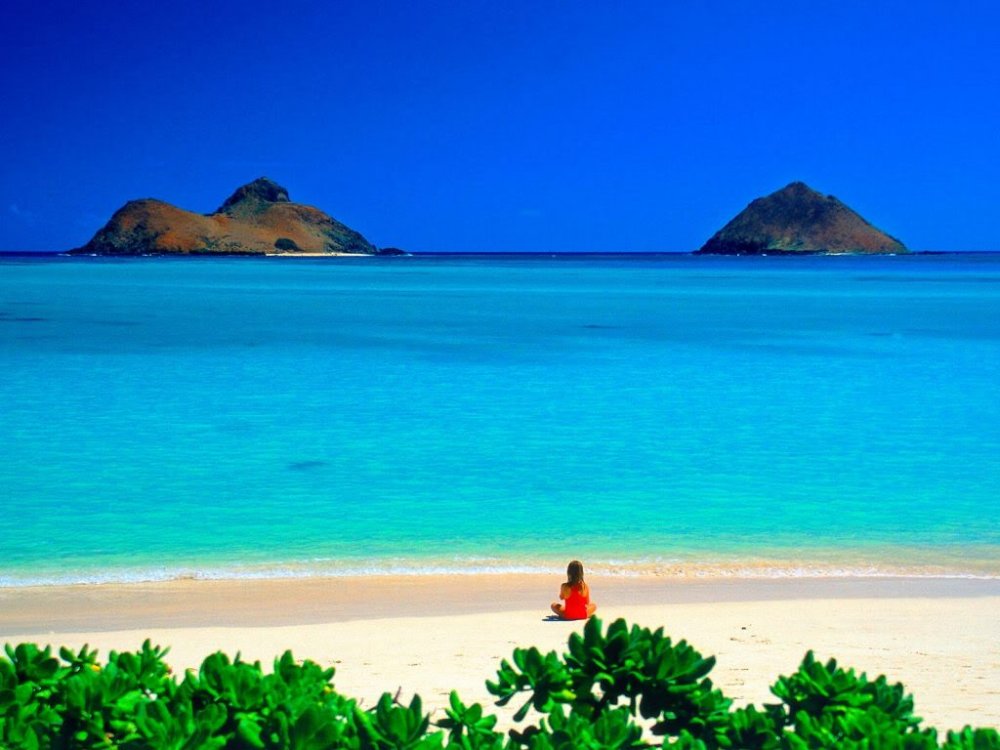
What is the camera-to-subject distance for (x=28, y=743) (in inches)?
116

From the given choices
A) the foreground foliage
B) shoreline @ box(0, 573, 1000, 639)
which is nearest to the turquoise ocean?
shoreline @ box(0, 573, 1000, 639)

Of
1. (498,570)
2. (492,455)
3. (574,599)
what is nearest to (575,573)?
(574,599)

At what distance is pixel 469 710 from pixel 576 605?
13.0ft

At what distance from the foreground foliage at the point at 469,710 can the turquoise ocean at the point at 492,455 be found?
549 centimetres

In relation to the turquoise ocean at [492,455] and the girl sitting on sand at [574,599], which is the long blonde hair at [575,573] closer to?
the girl sitting on sand at [574,599]

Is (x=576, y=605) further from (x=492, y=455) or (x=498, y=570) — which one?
(x=492, y=455)

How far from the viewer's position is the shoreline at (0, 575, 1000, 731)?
5.69 metres

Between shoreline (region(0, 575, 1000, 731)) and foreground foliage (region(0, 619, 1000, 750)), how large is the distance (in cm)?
179

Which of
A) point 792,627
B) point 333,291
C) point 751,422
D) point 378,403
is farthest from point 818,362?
point 333,291

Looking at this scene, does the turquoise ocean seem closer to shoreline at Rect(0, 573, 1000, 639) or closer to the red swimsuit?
shoreline at Rect(0, 573, 1000, 639)

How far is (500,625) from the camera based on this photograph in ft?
22.8

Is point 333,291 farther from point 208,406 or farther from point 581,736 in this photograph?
point 581,736

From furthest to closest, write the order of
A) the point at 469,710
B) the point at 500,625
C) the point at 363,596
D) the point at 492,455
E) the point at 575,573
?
the point at 492,455 → the point at 363,596 → the point at 575,573 → the point at 500,625 → the point at 469,710

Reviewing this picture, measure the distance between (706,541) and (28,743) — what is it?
7786 mm
